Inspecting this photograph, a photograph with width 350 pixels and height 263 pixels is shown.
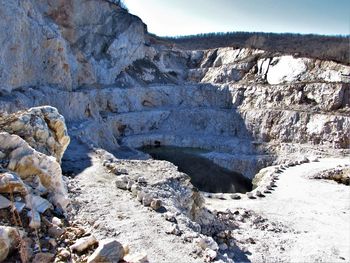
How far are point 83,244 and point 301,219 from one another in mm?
13903

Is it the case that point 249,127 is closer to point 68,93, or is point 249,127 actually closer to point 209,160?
point 209,160

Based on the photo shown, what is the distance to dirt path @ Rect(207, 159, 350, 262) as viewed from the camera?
14.6 m

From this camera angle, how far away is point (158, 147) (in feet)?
137

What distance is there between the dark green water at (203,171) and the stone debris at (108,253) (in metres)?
20.4

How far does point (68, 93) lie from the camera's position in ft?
105

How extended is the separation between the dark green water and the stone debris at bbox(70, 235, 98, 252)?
1973cm

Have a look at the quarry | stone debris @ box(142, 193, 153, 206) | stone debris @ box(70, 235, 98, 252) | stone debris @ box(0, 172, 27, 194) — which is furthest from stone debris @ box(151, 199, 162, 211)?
stone debris @ box(0, 172, 27, 194)

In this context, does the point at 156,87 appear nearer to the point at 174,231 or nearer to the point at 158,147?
the point at 158,147

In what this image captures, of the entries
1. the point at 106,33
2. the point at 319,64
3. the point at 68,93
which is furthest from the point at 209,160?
the point at 106,33

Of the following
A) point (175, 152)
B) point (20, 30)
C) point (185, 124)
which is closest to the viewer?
point (20, 30)

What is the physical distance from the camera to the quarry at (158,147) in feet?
27.5

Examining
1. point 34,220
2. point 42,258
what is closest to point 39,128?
point 34,220

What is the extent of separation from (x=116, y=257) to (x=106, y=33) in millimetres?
46202

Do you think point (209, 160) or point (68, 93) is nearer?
point (68, 93)
